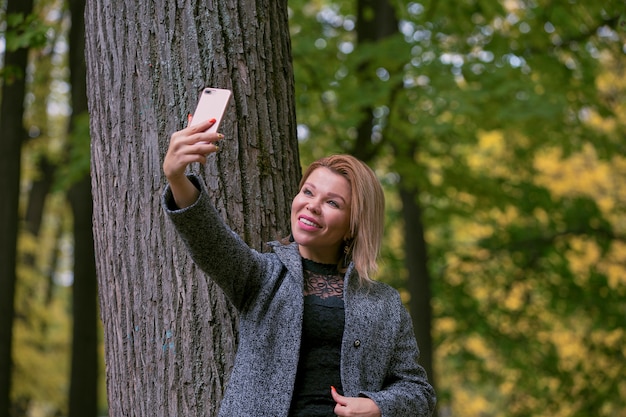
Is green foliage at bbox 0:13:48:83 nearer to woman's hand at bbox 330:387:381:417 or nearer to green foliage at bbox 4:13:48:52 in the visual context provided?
green foliage at bbox 4:13:48:52

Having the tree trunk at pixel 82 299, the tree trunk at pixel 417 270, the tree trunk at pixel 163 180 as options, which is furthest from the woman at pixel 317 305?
the tree trunk at pixel 417 270

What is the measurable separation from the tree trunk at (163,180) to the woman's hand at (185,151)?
638mm

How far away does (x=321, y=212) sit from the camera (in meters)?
2.73

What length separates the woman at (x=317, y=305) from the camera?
2.52 metres

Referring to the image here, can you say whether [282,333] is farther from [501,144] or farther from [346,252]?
[501,144]

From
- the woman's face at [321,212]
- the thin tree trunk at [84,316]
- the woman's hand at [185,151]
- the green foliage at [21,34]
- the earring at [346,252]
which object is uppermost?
the green foliage at [21,34]

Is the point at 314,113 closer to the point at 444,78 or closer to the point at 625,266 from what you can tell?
the point at 444,78

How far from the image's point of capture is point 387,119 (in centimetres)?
776

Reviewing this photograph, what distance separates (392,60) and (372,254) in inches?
184

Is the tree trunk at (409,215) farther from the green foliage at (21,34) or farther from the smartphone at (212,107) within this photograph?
the smartphone at (212,107)

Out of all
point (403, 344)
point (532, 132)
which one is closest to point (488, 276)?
point (532, 132)

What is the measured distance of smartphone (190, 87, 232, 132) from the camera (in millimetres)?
2432

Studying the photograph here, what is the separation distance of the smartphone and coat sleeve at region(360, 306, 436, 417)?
36.6 inches

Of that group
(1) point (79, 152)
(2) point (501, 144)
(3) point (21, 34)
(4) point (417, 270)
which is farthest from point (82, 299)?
(2) point (501, 144)
